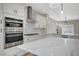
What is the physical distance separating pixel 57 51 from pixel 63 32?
0.29 m

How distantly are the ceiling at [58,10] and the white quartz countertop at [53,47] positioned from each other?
324 mm

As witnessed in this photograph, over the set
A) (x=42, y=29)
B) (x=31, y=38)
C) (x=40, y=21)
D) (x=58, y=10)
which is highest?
(x=58, y=10)

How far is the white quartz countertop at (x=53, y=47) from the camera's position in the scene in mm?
1688

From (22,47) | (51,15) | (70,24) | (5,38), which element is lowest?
(22,47)

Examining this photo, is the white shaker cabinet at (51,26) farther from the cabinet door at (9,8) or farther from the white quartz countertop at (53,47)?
the cabinet door at (9,8)

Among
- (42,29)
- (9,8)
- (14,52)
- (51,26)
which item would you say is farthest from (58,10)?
(14,52)

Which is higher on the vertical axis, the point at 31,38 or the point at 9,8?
the point at 9,8

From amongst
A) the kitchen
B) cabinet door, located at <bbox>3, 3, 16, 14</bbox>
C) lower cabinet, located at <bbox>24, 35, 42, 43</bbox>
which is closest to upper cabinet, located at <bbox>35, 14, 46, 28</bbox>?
the kitchen

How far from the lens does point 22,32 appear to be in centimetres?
172

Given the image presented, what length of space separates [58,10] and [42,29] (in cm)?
36

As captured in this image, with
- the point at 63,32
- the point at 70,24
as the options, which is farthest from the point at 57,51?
the point at 70,24

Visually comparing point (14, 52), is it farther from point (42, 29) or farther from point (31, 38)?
point (42, 29)

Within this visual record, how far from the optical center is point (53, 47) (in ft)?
5.62

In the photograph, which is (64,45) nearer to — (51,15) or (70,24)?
(70,24)
